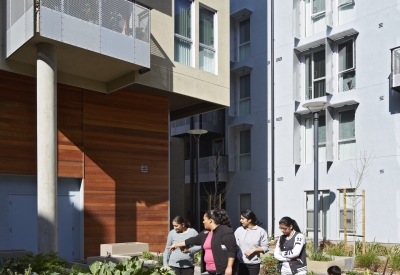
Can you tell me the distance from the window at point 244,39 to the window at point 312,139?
19.1 feet

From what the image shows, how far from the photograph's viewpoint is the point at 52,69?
14.3m

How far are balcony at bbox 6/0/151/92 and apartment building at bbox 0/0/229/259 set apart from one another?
3cm

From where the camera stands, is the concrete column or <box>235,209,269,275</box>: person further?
the concrete column

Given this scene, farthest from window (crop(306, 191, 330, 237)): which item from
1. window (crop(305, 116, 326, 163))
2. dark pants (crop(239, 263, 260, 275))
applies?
dark pants (crop(239, 263, 260, 275))

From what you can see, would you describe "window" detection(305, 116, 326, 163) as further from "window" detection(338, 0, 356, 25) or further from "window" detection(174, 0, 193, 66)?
"window" detection(174, 0, 193, 66)

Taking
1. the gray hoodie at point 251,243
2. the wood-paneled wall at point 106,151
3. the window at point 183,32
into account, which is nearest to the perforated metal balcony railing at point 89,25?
the wood-paneled wall at point 106,151

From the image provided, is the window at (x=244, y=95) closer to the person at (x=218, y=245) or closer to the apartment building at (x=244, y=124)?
the apartment building at (x=244, y=124)

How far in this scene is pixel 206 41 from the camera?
19.3 m

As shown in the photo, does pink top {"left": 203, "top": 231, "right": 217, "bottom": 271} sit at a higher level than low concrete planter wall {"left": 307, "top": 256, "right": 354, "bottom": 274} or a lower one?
higher

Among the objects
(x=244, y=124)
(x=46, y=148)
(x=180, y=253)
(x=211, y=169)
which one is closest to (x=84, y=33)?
(x=46, y=148)

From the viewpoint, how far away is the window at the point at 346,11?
24.4 metres

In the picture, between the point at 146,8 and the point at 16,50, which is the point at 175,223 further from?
the point at 146,8

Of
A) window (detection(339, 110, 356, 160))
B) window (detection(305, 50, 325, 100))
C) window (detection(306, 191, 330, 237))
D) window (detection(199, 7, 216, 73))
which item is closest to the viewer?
window (detection(199, 7, 216, 73))

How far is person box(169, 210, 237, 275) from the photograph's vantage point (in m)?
7.70
